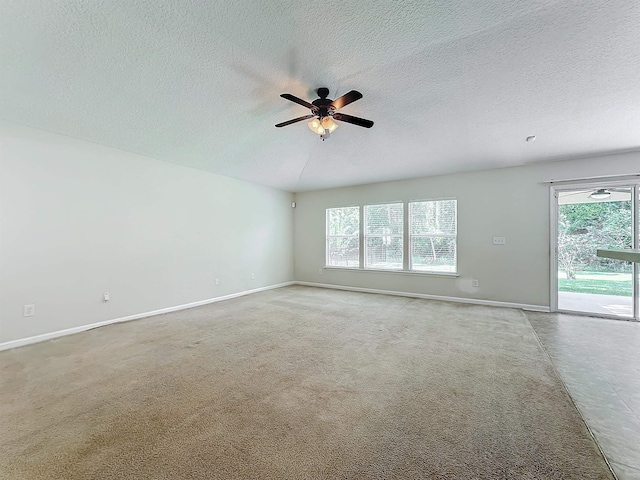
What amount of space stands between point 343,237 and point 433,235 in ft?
6.96

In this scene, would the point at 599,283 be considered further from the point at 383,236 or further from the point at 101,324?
the point at 101,324

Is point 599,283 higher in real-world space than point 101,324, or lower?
higher

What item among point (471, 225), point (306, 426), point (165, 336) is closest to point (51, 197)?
point (165, 336)

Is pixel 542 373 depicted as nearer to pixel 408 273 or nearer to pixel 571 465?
pixel 571 465

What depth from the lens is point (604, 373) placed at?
8.25ft

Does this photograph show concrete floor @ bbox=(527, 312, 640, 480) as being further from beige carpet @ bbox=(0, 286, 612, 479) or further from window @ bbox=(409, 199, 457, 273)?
window @ bbox=(409, 199, 457, 273)

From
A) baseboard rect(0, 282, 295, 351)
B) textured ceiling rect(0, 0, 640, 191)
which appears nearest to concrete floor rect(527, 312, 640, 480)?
textured ceiling rect(0, 0, 640, 191)

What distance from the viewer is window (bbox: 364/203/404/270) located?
6.04 meters

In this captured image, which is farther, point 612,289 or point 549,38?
point 612,289

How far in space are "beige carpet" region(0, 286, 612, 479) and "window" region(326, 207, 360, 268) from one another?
3.16 m

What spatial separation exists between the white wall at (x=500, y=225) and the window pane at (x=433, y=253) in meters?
0.17

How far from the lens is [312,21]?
2062 mm

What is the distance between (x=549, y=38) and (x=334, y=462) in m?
3.36

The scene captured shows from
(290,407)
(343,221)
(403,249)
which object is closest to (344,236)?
(343,221)
